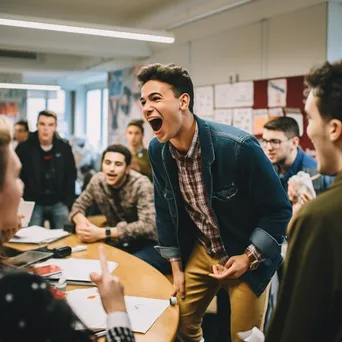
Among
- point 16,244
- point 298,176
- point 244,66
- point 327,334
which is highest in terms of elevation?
point 244,66

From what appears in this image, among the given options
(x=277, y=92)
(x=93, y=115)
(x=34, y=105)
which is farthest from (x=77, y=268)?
(x=34, y=105)

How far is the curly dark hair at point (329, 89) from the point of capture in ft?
3.62

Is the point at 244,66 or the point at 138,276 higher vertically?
the point at 244,66

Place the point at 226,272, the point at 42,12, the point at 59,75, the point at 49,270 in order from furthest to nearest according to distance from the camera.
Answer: the point at 59,75 < the point at 42,12 < the point at 49,270 < the point at 226,272

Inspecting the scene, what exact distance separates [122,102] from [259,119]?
3855mm

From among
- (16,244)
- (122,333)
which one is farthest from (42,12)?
(122,333)

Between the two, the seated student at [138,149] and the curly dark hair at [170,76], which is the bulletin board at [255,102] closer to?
the seated student at [138,149]

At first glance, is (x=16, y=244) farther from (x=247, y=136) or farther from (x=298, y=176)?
(x=298, y=176)

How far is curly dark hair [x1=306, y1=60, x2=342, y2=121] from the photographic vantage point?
1104 mm

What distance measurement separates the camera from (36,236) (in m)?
2.83

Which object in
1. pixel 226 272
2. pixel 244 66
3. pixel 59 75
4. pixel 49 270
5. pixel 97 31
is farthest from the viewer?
pixel 59 75

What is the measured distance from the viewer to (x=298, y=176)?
2.96 metres

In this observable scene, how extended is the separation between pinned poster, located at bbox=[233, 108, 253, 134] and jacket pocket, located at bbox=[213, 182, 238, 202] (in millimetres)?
3708

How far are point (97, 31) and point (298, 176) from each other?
10.1 feet
